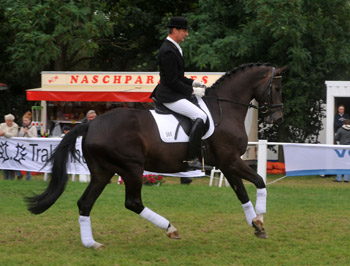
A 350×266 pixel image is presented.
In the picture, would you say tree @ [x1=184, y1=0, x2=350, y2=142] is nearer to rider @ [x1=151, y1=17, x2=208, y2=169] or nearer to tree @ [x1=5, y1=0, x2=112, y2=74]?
tree @ [x1=5, y1=0, x2=112, y2=74]

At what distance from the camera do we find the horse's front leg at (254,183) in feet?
24.3

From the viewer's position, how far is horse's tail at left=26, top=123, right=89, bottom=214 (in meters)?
7.19

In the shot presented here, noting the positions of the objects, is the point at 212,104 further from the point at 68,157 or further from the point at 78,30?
the point at 78,30

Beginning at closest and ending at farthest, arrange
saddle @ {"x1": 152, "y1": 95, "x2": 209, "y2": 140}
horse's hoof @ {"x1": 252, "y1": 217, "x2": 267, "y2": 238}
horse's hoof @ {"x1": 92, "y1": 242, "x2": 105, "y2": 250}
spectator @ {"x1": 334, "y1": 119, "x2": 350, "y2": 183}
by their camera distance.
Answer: horse's hoof @ {"x1": 92, "y1": 242, "x2": 105, "y2": 250}, saddle @ {"x1": 152, "y1": 95, "x2": 209, "y2": 140}, horse's hoof @ {"x1": 252, "y1": 217, "x2": 267, "y2": 238}, spectator @ {"x1": 334, "y1": 119, "x2": 350, "y2": 183}

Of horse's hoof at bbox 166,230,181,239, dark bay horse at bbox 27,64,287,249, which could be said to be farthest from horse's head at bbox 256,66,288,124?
horse's hoof at bbox 166,230,181,239

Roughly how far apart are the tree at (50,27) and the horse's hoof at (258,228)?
43.2 ft

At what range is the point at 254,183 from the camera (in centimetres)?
754

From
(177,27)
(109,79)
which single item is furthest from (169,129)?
(109,79)

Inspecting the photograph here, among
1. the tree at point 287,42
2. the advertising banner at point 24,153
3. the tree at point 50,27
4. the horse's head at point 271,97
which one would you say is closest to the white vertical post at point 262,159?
the advertising banner at point 24,153

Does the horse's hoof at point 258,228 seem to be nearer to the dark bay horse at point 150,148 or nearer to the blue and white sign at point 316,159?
the dark bay horse at point 150,148

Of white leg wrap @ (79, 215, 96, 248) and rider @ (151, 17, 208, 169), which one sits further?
rider @ (151, 17, 208, 169)

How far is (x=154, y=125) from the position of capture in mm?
7230

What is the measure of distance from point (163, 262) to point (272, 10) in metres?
12.8

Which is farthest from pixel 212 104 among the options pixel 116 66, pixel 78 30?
pixel 116 66
